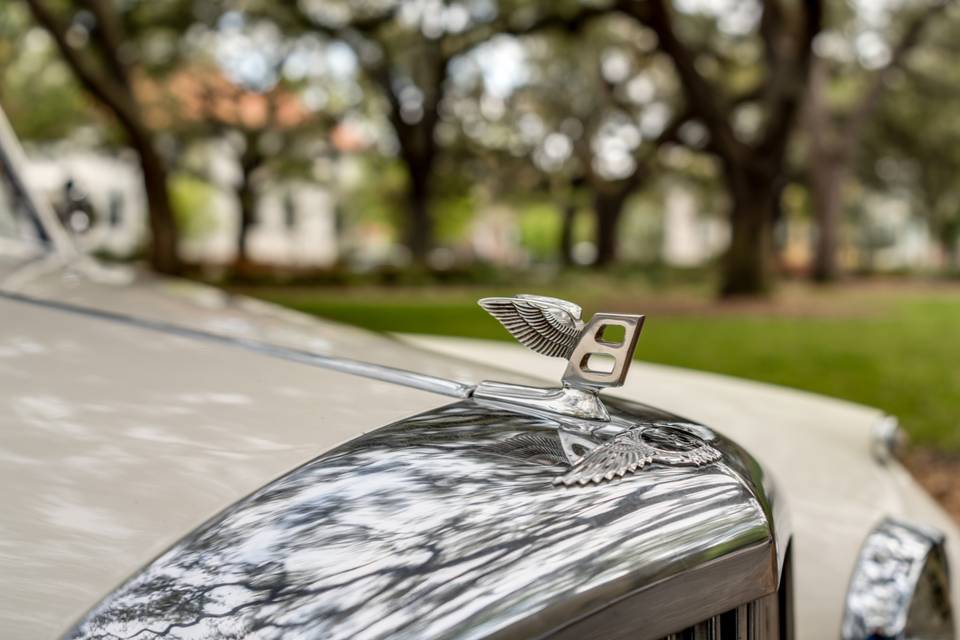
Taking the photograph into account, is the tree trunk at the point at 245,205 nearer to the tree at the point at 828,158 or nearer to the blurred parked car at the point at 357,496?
the tree at the point at 828,158

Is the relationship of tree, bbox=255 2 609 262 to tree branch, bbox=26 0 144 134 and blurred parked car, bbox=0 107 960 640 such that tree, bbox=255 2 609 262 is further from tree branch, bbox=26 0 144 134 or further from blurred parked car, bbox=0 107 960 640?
blurred parked car, bbox=0 107 960 640

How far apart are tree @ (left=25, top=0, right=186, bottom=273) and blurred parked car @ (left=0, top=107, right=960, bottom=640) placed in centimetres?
1194

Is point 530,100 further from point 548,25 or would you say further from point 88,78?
point 88,78

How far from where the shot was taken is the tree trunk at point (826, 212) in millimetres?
25812

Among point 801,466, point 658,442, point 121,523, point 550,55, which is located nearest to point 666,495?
point 658,442

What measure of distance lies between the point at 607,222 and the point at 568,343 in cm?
2927

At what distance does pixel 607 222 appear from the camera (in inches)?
1178

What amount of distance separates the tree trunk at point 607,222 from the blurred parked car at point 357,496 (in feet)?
93.7

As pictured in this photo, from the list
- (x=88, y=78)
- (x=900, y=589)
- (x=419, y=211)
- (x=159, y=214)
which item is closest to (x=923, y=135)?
(x=419, y=211)

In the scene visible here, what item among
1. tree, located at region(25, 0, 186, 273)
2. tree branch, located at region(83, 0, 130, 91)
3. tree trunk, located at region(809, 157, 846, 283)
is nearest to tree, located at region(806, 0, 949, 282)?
→ tree trunk, located at region(809, 157, 846, 283)

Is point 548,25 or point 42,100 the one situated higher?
point 548,25

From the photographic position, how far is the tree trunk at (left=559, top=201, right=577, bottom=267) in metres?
32.7

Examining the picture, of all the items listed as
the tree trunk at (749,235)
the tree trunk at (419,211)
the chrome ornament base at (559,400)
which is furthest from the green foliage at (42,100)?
the chrome ornament base at (559,400)

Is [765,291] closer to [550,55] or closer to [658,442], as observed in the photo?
[550,55]
